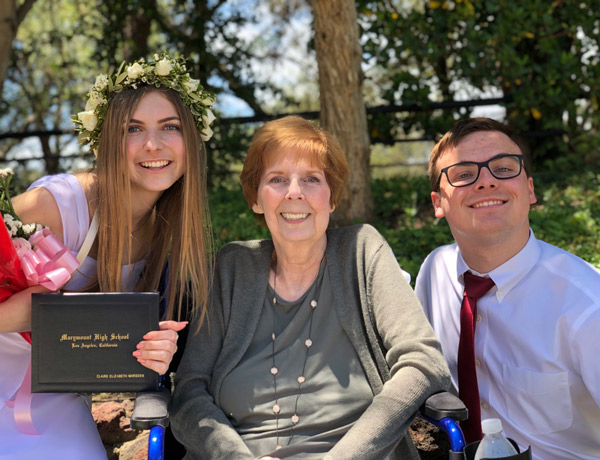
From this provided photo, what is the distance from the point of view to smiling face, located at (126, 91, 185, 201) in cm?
277

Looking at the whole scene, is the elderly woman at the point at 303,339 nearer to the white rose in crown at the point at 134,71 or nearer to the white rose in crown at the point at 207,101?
the white rose in crown at the point at 207,101

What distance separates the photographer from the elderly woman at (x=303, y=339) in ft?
8.13

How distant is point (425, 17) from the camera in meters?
6.68

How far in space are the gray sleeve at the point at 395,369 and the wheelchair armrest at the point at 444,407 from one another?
3 centimetres

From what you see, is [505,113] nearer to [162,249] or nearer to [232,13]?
[232,13]

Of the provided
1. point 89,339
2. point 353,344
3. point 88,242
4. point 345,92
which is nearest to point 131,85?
point 88,242

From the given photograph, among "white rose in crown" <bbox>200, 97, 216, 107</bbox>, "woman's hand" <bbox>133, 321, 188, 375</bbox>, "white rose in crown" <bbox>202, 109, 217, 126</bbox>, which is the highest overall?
"white rose in crown" <bbox>200, 97, 216, 107</bbox>

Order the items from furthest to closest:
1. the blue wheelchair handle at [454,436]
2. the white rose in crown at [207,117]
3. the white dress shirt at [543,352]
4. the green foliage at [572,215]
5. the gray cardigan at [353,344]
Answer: the green foliage at [572,215] → the white rose in crown at [207,117] → the white dress shirt at [543,352] → the gray cardigan at [353,344] → the blue wheelchair handle at [454,436]

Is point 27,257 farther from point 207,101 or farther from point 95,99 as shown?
point 207,101

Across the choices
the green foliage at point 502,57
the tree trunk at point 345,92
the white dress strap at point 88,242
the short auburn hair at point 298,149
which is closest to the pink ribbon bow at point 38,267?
the white dress strap at point 88,242

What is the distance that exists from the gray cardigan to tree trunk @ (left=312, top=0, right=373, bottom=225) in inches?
106

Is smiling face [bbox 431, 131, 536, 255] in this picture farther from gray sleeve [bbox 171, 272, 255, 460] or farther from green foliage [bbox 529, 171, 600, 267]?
green foliage [bbox 529, 171, 600, 267]

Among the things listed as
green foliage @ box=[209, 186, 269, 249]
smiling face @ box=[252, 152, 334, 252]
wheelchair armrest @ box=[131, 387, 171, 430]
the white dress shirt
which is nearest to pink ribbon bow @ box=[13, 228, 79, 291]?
wheelchair armrest @ box=[131, 387, 171, 430]

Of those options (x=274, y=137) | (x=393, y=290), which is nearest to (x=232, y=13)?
(x=274, y=137)
